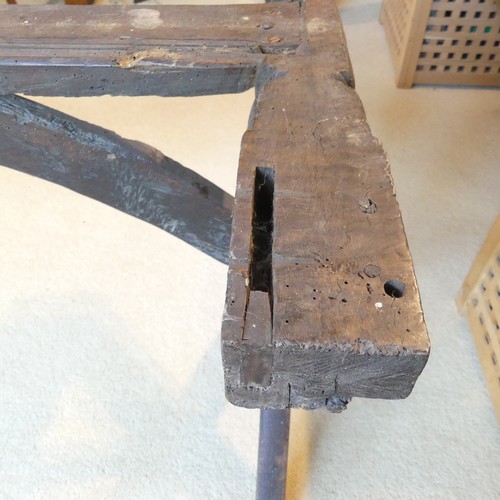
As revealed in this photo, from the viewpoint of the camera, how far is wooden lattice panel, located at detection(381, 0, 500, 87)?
1888 mm

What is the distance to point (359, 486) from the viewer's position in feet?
3.59

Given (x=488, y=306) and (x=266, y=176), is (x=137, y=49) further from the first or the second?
(x=488, y=306)

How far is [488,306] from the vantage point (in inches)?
49.8

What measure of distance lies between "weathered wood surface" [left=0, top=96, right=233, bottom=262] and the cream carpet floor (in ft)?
1.38

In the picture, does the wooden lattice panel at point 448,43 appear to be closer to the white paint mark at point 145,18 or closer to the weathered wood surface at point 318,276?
the white paint mark at point 145,18

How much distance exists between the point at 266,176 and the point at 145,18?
1.40 ft

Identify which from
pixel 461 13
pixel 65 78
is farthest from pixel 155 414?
pixel 461 13

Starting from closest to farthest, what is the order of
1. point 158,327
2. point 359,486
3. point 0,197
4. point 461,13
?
point 359,486 → point 158,327 → point 0,197 → point 461,13

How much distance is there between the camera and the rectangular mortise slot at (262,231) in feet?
1.83

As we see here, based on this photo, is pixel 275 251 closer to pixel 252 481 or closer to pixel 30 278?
pixel 252 481

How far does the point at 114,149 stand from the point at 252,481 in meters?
0.67

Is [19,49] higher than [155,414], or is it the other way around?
[19,49]

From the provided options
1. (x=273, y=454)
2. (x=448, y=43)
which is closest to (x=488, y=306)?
(x=273, y=454)

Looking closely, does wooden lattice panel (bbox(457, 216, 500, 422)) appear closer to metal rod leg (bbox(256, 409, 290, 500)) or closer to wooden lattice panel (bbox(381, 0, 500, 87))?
metal rod leg (bbox(256, 409, 290, 500))
